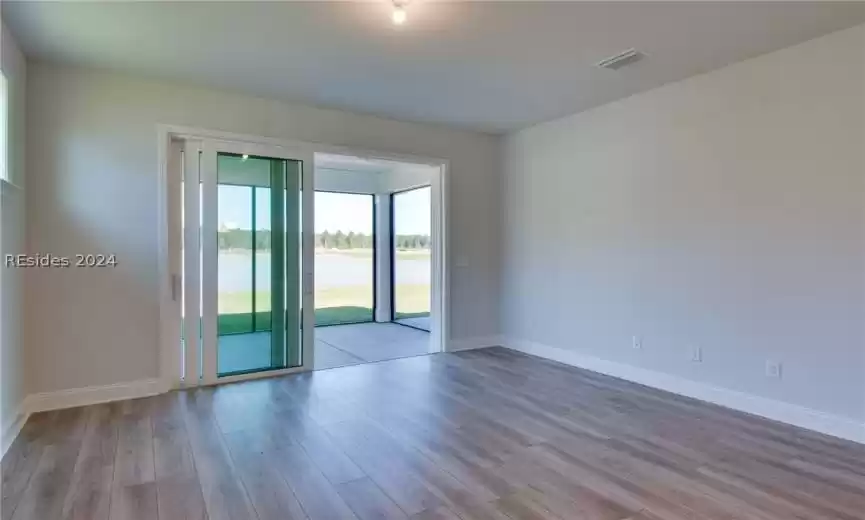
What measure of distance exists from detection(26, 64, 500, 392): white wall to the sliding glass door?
0.28 meters

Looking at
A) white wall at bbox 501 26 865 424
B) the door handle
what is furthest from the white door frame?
white wall at bbox 501 26 865 424

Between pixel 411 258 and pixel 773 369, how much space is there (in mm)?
5809

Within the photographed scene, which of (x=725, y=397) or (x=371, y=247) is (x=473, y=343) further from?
(x=371, y=247)

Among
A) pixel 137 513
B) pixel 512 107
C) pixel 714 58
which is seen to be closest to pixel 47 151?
pixel 137 513

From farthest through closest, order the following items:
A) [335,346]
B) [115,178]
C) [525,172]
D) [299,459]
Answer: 1. [335,346]
2. [525,172]
3. [115,178]
4. [299,459]

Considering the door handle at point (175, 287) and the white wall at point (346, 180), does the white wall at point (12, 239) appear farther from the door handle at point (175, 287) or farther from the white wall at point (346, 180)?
the white wall at point (346, 180)

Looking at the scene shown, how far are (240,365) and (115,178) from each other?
6.35 ft

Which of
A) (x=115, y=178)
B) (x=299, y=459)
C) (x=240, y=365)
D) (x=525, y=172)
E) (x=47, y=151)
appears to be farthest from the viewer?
(x=525, y=172)

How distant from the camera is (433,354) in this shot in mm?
5754

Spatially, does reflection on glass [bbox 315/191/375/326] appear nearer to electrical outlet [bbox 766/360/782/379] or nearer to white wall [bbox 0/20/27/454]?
white wall [bbox 0/20/27/454]

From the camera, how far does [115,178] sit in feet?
13.0

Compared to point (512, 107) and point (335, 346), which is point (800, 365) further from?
point (335, 346)

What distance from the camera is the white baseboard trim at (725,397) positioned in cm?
325

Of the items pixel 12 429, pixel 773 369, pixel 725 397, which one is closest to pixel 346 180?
pixel 12 429
